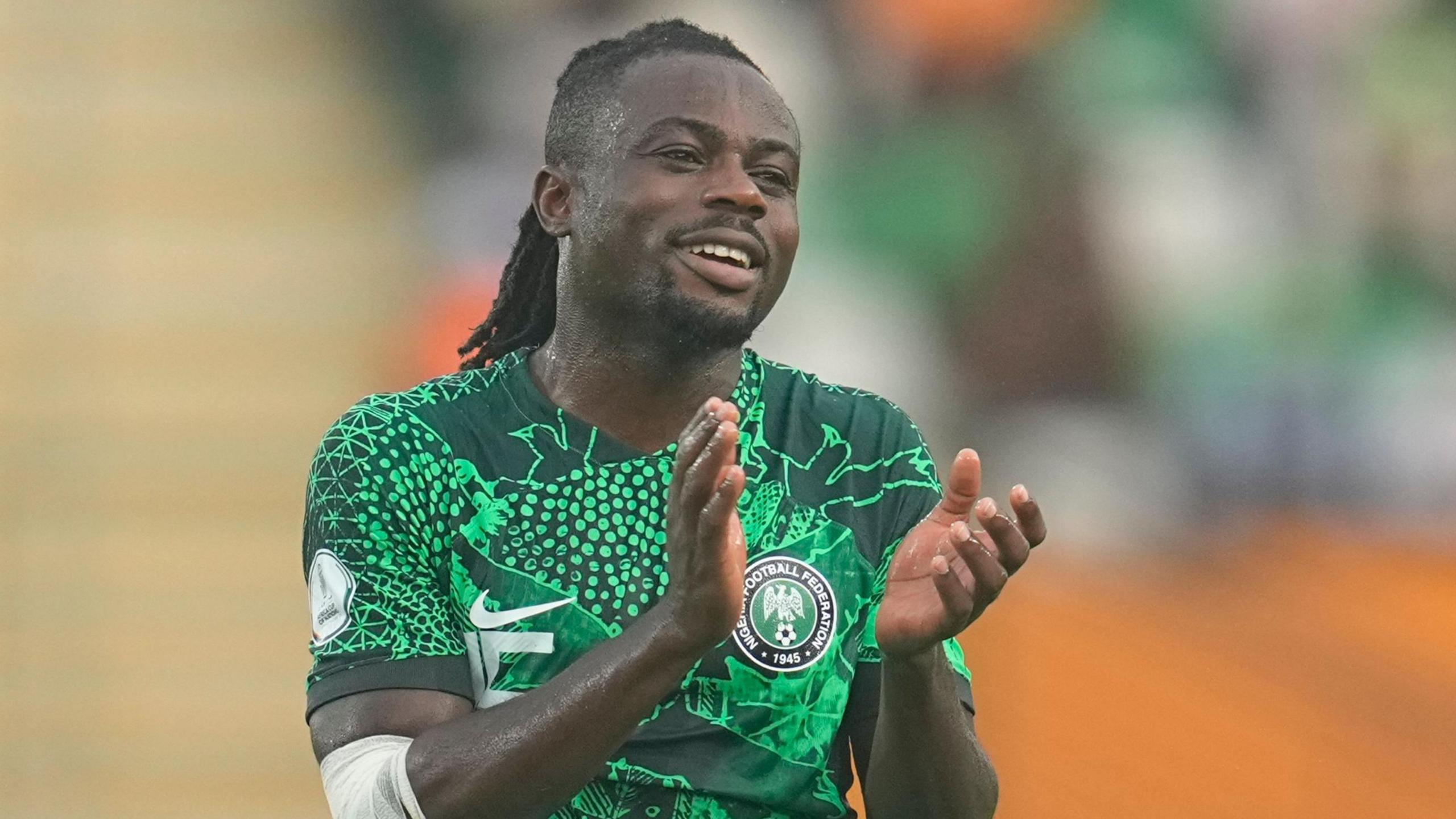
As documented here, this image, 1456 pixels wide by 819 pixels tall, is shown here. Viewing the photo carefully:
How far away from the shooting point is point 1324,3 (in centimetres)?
447

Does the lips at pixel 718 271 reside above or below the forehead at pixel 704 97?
below

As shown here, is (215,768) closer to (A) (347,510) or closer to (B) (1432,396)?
(A) (347,510)

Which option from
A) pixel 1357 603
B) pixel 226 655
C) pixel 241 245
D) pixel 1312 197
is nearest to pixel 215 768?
pixel 226 655

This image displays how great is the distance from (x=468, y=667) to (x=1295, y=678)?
2.65m

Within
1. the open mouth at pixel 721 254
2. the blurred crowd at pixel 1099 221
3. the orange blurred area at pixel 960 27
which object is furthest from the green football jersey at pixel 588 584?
the orange blurred area at pixel 960 27

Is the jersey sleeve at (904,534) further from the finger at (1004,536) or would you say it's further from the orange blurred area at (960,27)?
the orange blurred area at (960,27)

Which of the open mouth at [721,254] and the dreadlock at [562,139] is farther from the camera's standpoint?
the dreadlock at [562,139]

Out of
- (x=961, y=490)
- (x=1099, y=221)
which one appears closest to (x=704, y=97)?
(x=961, y=490)

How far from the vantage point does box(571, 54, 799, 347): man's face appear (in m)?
2.29


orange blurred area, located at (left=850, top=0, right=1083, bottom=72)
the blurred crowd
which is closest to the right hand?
the blurred crowd

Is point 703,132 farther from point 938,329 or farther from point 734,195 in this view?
point 938,329

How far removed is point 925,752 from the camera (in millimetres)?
2168

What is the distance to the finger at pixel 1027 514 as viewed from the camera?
73.0 inches

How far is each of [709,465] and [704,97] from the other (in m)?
0.77
